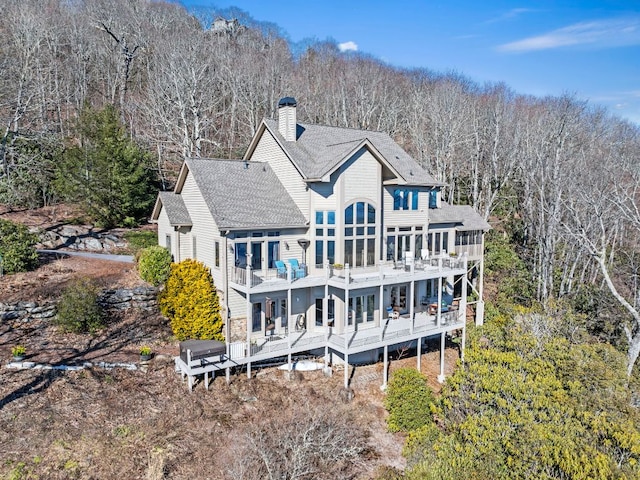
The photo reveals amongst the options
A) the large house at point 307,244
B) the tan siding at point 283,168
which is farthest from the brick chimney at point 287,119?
the tan siding at point 283,168

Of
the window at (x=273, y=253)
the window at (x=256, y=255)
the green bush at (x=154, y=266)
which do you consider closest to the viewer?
the window at (x=256, y=255)

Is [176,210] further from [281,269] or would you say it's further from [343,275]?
[343,275]

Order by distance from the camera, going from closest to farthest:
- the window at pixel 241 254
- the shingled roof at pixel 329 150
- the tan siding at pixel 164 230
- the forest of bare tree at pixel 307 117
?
1. the window at pixel 241 254
2. the shingled roof at pixel 329 150
3. the tan siding at pixel 164 230
4. the forest of bare tree at pixel 307 117

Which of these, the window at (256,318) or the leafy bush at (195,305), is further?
the window at (256,318)

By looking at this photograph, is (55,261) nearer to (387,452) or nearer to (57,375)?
(57,375)

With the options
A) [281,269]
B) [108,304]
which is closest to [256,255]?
[281,269]

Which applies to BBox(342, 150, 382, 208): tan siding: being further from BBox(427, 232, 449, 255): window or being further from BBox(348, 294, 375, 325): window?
BBox(427, 232, 449, 255): window

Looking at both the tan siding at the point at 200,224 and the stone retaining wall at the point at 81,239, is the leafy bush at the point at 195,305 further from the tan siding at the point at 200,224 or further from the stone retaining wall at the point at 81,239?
the stone retaining wall at the point at 81,239
